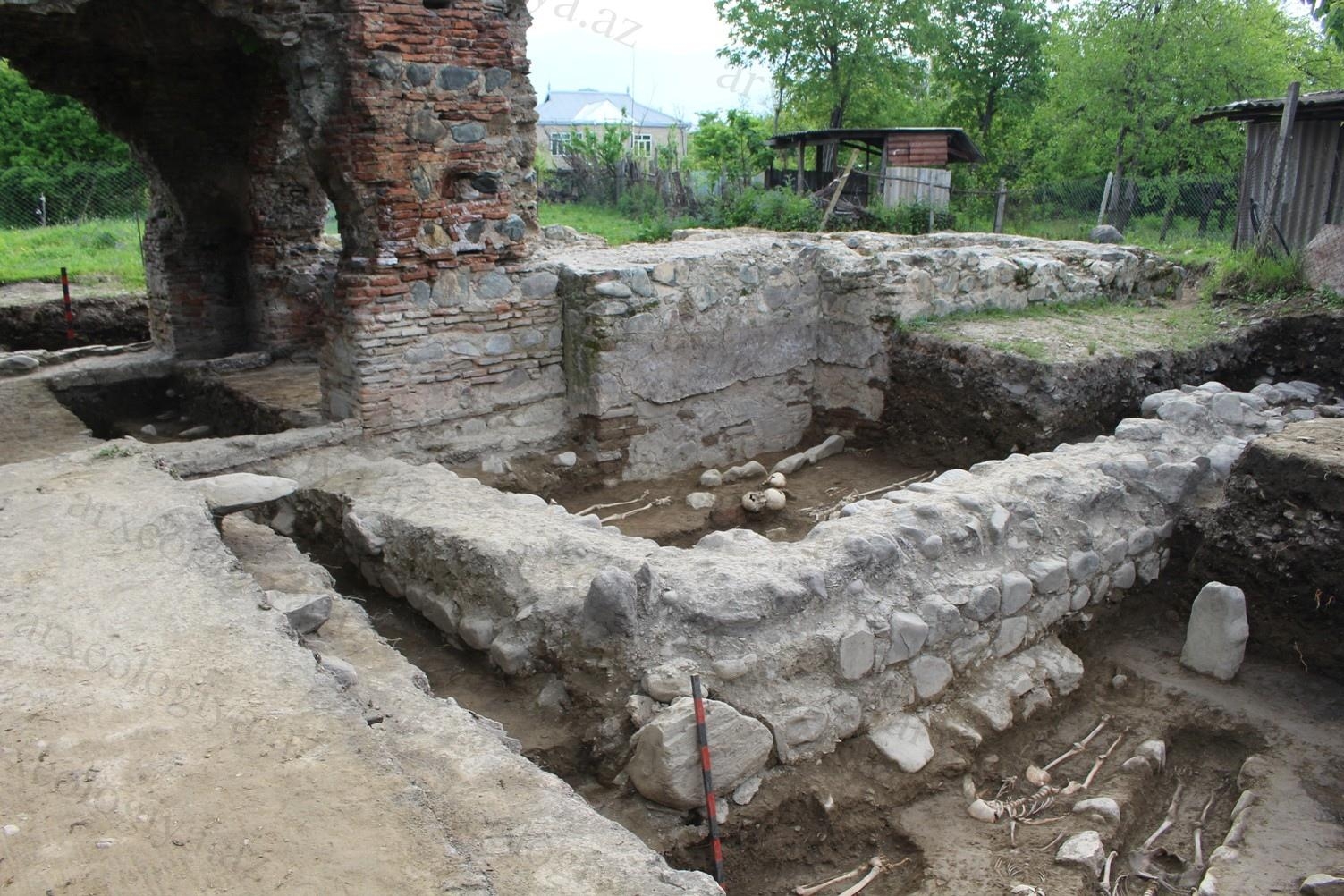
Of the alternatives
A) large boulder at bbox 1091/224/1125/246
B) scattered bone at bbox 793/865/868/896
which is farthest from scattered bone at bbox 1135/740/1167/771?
large boulder at bbox 1091/224/1125/246

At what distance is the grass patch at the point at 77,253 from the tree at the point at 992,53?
19638 millimetres

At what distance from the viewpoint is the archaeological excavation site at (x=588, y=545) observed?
2709 millimetres

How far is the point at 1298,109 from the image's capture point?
36.1ft

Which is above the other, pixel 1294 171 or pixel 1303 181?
pixel 1294 171

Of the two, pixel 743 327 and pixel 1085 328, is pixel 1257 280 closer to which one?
pixel 1085 328

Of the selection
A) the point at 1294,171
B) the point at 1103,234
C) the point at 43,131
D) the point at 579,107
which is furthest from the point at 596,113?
the point at 1294,171

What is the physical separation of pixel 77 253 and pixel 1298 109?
15566 mm

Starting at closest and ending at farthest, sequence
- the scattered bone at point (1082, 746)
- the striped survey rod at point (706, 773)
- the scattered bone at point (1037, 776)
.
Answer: the striped survey rod at point (706, 773) → the scattered bone at point (1037, 776) → the scattered bone at point (1082, 746)

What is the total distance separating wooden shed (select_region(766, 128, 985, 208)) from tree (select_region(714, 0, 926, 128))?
170 inches

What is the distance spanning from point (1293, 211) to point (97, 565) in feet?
41.9

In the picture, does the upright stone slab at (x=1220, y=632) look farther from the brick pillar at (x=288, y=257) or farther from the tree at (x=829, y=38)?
the tree at (x=829, y=38)

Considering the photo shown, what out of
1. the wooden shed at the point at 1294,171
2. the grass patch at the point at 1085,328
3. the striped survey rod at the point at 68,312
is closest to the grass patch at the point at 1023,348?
the grass patch at the point at 1085,328

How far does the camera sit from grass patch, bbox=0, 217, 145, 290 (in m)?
11.8

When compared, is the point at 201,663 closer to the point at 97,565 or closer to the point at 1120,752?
the point at 97,565
